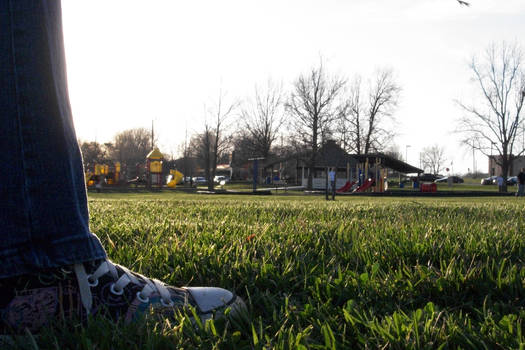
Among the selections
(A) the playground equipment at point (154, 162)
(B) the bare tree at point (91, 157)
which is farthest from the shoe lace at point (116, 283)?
(B) the bare tree at point (91, 157)

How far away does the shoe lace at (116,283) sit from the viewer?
127 centimetres

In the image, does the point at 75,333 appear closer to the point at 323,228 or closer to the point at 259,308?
the point at 259,308

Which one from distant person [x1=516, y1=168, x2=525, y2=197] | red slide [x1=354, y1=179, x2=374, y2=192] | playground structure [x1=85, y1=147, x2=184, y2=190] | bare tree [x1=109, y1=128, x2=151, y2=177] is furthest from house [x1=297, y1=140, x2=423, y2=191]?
bare tree [x1=109, y1=128, x2=151, y2=177]

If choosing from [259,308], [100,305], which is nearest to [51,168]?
[100,305]

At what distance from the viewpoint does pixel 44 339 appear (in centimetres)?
115

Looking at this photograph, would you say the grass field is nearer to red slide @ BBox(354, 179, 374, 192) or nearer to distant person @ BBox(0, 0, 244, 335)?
distant person @ BBox(0, 0, 244, 335)

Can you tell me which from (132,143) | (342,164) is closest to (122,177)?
(342,164)

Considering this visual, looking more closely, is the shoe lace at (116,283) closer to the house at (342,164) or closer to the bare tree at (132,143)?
the house at (342,164)

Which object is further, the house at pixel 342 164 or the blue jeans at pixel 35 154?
the house at pixel 342 164

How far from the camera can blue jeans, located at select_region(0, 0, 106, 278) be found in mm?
1201


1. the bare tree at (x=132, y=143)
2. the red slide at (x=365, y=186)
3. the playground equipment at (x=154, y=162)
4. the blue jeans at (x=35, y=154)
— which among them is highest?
the bare tree at (x=132, y=143)

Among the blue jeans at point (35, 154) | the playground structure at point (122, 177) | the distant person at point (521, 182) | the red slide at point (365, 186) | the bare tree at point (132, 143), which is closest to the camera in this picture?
the blue jeans at point (35, 154)

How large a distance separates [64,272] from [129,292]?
0.64ft

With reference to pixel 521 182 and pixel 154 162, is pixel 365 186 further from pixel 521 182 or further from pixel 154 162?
pixel 154 162
